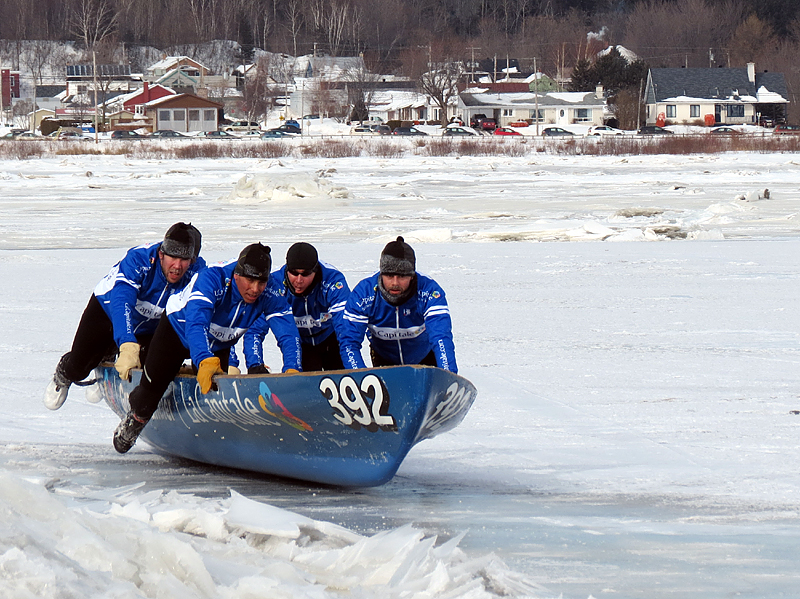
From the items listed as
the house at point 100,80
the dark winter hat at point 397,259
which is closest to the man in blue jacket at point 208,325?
the dark winter hat at point 397,259

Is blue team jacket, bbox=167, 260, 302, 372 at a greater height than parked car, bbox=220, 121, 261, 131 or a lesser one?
lesser

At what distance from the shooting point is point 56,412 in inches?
248

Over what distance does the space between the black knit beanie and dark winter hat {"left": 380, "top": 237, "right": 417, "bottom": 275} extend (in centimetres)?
115

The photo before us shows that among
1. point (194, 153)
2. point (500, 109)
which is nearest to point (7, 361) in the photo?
point (194, 153)

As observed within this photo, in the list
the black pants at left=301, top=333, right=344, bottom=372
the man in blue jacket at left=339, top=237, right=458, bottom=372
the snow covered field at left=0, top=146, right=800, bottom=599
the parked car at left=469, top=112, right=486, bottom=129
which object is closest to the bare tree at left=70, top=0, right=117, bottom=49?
the parked car at left=469, top=112, right=486, bottom=129

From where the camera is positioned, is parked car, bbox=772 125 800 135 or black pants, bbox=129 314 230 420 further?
parked car, bbox=772 125 800 135

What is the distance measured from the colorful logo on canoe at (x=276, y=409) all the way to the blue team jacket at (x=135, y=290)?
3.75 feet

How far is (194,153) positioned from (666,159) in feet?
56.2

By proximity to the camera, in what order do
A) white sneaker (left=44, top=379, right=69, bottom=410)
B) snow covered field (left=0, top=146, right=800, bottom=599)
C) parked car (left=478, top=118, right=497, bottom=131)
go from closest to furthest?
snow covered field (left=0, top=146, right=800, bottom=599) → white sneaker (left=44, top=379, right=69, bottom=410) → parked car (left=478, top=118, right=497, bottom=131)

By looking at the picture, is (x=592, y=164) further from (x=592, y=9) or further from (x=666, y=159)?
(x=592, y=9)

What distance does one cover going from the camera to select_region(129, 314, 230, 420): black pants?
528 cm

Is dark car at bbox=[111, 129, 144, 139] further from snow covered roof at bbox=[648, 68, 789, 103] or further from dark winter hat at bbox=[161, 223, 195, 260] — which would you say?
dark winter hat at bbox=[161, 223, 195, 260]

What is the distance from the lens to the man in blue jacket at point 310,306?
5.28 m

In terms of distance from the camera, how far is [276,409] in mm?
4852
